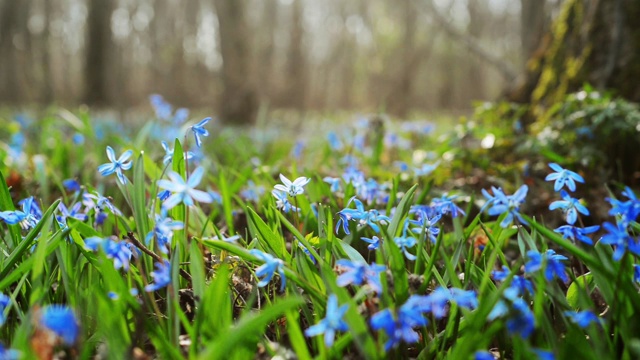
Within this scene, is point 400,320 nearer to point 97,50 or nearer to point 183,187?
point 183,187

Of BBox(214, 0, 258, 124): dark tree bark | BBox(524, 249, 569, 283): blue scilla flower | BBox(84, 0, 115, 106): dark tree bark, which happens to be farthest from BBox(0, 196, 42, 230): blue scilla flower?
BBox(84, 0, 115, 106): dark tree bark

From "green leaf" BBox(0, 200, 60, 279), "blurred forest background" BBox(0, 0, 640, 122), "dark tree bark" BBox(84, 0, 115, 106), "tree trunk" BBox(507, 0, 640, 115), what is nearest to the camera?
"green leaf" BBox(0, 200, 60, 279)

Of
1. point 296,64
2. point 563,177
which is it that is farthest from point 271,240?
point 296,64

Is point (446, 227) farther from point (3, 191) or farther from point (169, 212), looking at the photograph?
point (3, 191)

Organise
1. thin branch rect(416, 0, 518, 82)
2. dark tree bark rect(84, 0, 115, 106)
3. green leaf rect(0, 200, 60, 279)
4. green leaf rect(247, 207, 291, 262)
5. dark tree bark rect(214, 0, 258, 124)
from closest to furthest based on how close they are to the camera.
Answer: green leaf rect(0, 200, 60, 279)
green leaf rect(247, 207, 291, 262)
thin branch rect(416, 0, 518, 82)
dark tree bark rect(214, 0, 258, 124)
dark tree bark rect(84, 0, 115, 106)

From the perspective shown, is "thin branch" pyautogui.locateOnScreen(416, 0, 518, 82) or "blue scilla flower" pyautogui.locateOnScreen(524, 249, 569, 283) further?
"thin branch" pyautogui.locateOnScreen(416, 0, 518, 82)

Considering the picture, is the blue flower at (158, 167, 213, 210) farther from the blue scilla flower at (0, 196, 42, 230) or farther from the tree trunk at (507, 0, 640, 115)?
the tree trunk at (507, 0, 640, 115)

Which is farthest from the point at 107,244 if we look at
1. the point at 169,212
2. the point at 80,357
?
the point at 169,212
